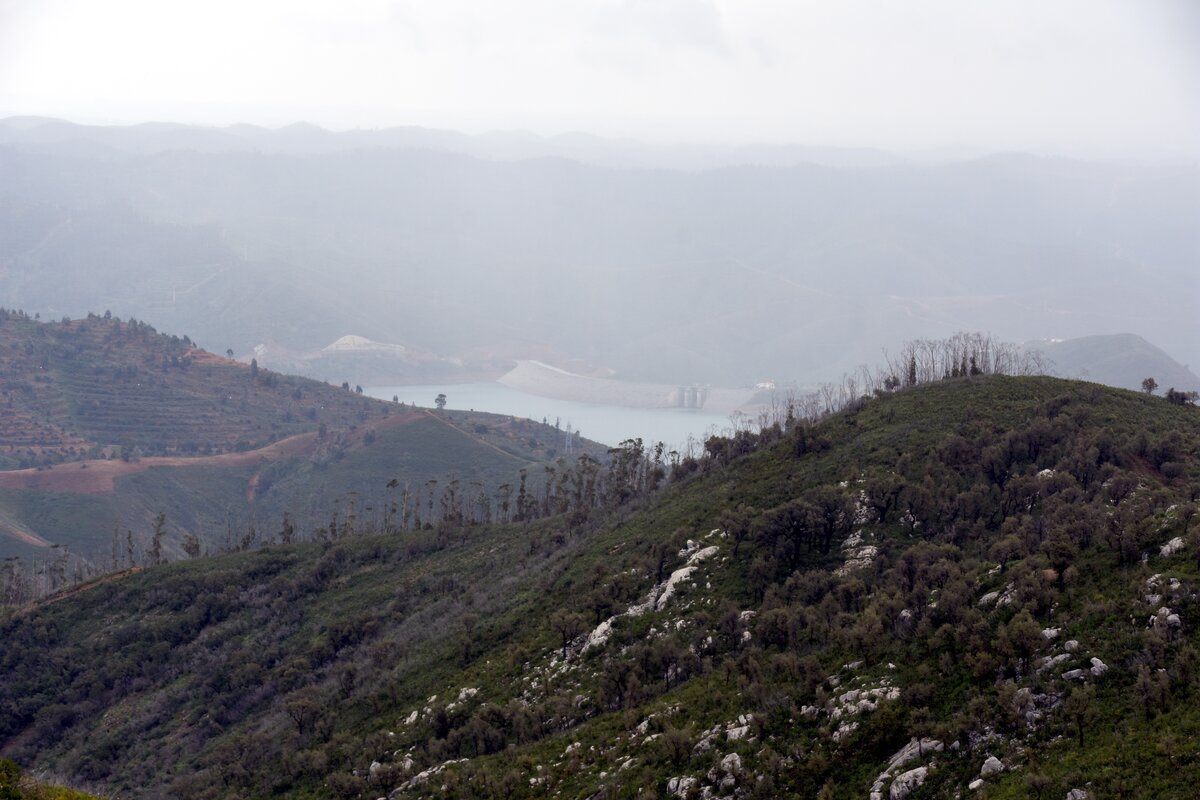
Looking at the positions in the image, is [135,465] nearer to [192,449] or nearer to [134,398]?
[192,449]

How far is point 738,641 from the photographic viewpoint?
96.4 feet

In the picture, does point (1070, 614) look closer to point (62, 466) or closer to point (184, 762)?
point (184, 762)

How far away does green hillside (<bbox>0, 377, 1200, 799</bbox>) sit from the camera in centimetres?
1956

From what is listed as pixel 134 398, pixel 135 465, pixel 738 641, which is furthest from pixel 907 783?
pixel 134 398

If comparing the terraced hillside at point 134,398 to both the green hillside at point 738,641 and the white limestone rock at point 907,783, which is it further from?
the white limestone rock at point 907,783

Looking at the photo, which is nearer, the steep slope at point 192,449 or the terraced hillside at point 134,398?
the steep slope at point 192,449

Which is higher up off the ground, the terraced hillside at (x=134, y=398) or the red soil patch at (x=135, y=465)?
the terraced hillside at (x=134, y=398)

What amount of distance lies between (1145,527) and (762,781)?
12416 millimetres

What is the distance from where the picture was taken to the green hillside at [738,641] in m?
19.6

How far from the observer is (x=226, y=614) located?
189ft

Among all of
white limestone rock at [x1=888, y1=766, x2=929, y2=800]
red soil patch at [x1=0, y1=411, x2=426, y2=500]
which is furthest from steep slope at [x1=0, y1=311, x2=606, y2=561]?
white limestone rock at [x1=888, y1=766, x2=929, y2=800]

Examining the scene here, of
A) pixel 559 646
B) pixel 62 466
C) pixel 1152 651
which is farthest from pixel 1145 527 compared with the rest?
pixel 62 466

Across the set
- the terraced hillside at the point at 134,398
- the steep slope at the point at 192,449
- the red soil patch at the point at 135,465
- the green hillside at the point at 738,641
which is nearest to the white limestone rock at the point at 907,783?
the green hillside at the point at 738,641

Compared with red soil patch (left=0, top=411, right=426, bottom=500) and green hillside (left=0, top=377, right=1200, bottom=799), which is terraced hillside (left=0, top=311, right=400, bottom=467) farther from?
green hillside (left=0, top=377, right=1200, bottom=799)
